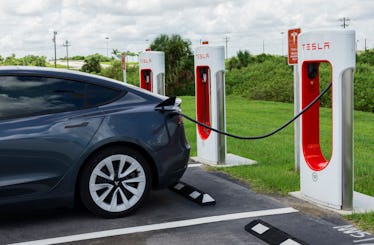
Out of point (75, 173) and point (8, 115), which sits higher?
point (8, 115)

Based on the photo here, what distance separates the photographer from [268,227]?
4848 mm

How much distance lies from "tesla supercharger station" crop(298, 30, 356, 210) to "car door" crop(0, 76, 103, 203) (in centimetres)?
225

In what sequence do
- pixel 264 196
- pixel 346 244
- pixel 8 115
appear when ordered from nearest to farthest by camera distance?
pixel 346 244 < pixel 8 115 < pixel 264 196

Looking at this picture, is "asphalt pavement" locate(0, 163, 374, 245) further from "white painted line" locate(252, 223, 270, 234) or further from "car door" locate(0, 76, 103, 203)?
"car door" locate(0, 76, 103, 203)

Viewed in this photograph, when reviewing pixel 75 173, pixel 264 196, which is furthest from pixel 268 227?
pixel 75 173

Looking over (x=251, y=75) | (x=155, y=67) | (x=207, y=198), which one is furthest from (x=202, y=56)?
(x=251, y=75)

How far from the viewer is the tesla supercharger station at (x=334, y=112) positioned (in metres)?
5.32

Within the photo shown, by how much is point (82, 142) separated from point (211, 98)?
3.35 m

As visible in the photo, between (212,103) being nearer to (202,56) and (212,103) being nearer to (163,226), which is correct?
(202,56)

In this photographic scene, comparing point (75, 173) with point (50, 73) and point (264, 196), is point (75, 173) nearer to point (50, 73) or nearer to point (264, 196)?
point (50, 73)

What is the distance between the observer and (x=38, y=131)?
508 centimetres

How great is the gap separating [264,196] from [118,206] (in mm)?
1704

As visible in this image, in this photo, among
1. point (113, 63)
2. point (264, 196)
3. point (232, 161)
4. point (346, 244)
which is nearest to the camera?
point (346, 244)

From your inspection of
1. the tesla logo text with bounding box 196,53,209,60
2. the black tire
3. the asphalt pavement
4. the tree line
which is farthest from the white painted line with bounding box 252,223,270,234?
the tree line
